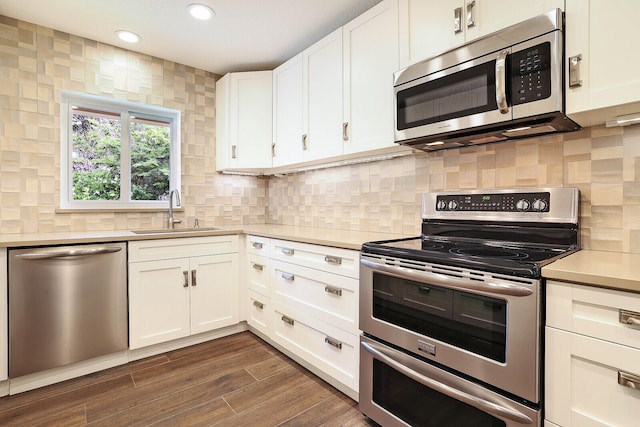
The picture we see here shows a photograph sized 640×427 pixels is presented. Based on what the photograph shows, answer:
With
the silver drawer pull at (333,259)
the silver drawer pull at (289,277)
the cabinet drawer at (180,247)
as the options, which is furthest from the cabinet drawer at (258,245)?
the silver drawer pull at (333,259)

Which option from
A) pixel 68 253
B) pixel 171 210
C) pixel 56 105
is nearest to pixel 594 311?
pixel 68 253

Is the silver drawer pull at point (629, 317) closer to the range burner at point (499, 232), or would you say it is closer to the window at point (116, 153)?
the range burner at point (499, 232)

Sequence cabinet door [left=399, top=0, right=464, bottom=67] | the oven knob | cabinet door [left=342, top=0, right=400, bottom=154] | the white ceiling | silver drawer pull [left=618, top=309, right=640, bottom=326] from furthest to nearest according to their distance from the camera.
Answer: the white ceiling → cabinet door [left=342, top=0, right=400, bottom=154] → cabinet door [left=399, top=0, right=464, bottom=67] → the oven knob → silver drawer pull [left=618, top=309, right=640, bottom=326]

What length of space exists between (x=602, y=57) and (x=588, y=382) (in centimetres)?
110

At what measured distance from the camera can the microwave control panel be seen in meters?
1.25

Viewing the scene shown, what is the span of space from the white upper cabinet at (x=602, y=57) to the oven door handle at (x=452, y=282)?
2.39 feet

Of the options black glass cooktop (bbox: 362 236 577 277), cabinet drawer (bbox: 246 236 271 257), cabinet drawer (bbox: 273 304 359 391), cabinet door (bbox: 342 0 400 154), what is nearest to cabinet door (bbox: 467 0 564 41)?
cabinet door (bbox: 342 0 400 154)

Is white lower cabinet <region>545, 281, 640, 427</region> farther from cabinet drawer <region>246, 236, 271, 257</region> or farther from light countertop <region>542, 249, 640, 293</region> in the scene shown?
cabinet drawer <region>246, 236, 271, 257</region>

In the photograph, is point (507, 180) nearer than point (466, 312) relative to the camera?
No

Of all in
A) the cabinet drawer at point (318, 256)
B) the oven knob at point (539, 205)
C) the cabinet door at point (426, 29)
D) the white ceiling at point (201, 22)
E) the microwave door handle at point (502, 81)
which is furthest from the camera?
the white ceiling at point (201, 22)

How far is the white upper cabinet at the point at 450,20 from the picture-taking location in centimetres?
135

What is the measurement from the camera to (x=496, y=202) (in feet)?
5.32

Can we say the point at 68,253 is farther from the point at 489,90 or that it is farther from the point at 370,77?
the point at 489,90

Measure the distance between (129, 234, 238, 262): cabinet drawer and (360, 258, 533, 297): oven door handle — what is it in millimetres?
1421
